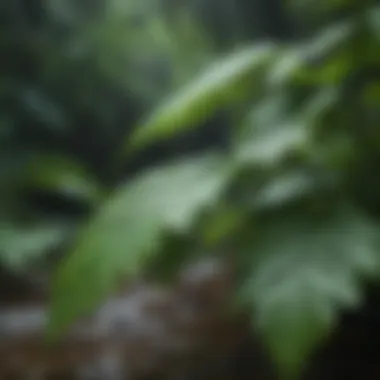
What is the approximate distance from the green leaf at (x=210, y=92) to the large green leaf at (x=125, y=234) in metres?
0.04

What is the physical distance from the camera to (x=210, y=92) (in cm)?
58

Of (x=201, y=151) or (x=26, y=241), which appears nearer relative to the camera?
(x=26, y=241)

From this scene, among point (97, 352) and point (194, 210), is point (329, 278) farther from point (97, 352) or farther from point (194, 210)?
point (97, 352)

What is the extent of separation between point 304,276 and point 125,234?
0.12m

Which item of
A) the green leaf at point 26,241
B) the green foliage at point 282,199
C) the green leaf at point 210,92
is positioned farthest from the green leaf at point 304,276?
the green leaf at point 26,241

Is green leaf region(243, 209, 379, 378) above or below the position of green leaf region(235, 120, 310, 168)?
below

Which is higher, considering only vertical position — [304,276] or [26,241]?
[26,241]

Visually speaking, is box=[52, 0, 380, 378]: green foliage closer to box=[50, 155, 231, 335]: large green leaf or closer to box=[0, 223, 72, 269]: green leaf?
box=[50, 155, 231, 335]: large green leaf

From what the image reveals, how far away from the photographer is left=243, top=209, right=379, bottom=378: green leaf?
1.56 ft

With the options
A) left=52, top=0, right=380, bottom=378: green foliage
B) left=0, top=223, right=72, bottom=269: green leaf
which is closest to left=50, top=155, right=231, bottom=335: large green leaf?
left=52, top=0, right=380, bottom=378: green foliage

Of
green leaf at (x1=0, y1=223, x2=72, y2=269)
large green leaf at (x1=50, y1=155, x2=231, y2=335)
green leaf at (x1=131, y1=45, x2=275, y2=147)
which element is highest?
green leaf at (x1=0, y1=223, x2=72, y2=269)

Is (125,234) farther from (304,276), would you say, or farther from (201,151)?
(201,151)

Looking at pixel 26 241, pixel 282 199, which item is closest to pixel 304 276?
pixel 282 199

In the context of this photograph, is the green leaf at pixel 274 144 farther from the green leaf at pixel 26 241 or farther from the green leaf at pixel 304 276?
the green leaf at pixel 26 241
